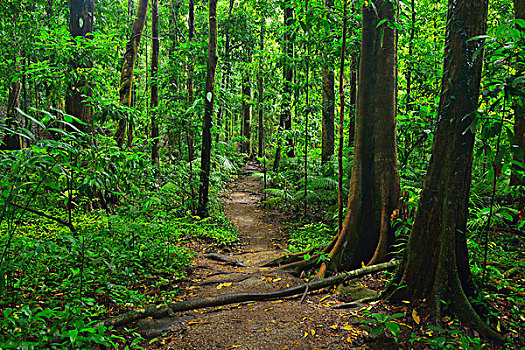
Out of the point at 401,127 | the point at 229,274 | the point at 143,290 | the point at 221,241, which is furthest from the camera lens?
the point at 221,241

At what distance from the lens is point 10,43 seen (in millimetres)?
8227

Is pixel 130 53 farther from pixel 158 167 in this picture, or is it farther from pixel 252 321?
pixel 252 321

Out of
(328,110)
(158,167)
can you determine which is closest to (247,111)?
(328,110)

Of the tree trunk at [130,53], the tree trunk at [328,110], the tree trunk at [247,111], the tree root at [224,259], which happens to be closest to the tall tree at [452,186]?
the tree root at [224,259]

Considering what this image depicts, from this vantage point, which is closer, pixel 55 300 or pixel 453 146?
pixel 453 146

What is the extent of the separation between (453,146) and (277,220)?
25.4ft

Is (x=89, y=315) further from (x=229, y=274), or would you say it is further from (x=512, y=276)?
(x=512, y=276)

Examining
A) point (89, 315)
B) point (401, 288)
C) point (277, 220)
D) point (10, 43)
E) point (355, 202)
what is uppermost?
point (10, 43)

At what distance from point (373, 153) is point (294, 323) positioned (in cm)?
309

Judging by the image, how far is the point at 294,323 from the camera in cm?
362

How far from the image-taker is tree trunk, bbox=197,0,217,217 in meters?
8.84

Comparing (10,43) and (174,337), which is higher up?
(10,43)

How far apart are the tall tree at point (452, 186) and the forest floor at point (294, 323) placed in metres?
0.28

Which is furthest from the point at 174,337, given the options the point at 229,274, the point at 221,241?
the point at 221,241
